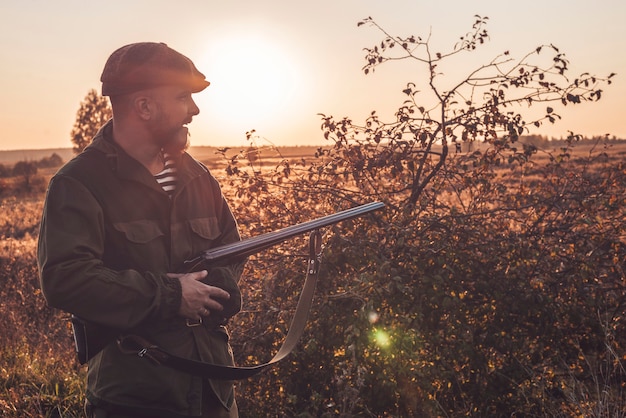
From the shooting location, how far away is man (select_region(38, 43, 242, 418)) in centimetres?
230

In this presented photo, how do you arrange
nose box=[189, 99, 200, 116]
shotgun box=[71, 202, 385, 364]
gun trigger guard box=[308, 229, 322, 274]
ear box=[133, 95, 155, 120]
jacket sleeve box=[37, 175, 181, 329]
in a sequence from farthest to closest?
gun trigger guard box=[308, 229, 322, 274]
nose box=[189, 99, 200, 116]
ear box=[133, 95, 155, 120]
shotgun box=[71, 202, 385, 364]
jacket sleeve box=[37, 175, 181, 329]

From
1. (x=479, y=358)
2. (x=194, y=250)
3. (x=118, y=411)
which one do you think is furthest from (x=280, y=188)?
(x=118, y=411)

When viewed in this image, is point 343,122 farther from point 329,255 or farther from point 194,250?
point 194,250

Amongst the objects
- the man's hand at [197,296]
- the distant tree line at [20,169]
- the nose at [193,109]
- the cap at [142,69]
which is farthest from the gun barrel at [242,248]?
the distant tree line at [20,169]

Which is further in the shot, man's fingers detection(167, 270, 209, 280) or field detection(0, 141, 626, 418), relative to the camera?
field detection(0, 141, 626, 418)

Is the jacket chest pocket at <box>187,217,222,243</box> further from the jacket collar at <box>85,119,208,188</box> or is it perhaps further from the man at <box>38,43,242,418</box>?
the jacket collar at <box>85,119,208,188</box>

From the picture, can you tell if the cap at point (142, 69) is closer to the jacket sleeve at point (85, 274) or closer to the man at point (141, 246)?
the man at point (141, 246)

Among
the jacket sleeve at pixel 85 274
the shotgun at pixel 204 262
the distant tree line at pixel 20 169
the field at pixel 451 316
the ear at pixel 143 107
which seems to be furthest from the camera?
the distant tree line at pixel 20 169

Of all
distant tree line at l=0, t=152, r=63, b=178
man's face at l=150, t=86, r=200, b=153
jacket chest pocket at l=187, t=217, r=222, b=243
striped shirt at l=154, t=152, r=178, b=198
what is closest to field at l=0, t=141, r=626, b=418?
jacket chest pocket at l=187, t=217, r=222, b=243

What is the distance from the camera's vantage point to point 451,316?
Answer: 4.89 metres

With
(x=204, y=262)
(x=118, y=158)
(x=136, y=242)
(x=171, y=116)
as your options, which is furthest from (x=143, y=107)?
(x=204, y=262)

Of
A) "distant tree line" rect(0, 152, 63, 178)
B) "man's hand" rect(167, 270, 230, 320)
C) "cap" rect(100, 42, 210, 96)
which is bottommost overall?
"distant tree line" rect(0, 152, 63, 178)

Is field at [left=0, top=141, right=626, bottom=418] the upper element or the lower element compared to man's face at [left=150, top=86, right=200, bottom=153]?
lower

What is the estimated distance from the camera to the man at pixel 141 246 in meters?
2.30
